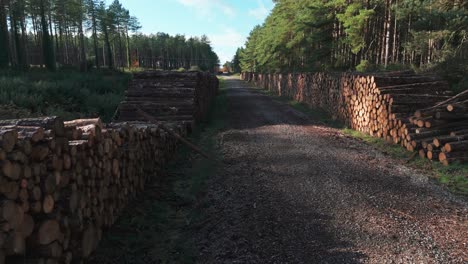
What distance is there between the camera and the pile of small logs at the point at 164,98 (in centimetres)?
1340

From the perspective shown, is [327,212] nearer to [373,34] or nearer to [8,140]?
[8,140]

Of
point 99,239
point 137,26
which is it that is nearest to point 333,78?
point 99,239

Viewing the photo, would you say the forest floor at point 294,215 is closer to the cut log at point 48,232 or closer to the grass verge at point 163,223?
the grass verge at point 163,223

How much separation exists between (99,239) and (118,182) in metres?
1.22

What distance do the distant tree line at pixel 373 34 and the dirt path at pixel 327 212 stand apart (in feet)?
32.0

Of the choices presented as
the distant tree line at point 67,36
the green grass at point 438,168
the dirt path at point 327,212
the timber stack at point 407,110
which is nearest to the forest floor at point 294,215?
the dirt path at point 327,212

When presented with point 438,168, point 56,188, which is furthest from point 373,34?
point 56,188

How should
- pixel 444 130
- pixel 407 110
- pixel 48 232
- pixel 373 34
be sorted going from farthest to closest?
pixel 373 34, pixel 407 110, pixel 444 130, pixel 48 232

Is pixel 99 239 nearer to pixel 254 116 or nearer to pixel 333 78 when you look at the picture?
pixel 254 116

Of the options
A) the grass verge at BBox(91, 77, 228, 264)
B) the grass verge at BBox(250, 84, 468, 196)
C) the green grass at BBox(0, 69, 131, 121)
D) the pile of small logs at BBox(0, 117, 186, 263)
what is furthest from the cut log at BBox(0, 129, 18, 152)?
the green grass at BBox(0, 69, 131, 121)

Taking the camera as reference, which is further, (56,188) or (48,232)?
(56,188)

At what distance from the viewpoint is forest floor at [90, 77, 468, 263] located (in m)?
4.56

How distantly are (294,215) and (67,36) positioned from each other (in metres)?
74.1

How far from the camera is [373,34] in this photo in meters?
25.3
